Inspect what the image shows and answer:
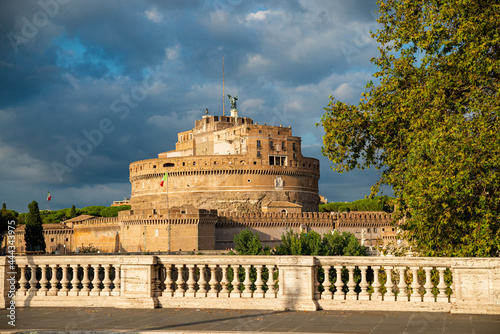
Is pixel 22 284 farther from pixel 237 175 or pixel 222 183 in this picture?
pixel 237 175

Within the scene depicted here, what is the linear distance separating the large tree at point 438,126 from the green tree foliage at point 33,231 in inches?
2702

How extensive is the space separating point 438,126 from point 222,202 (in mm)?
78088

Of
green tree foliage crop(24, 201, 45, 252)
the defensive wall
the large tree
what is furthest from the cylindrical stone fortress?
the large tree

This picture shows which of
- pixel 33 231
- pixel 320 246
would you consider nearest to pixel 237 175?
pixel 33 231

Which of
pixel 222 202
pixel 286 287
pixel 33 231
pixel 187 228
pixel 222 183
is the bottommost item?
pixel 286 287

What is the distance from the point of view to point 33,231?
3152 inches

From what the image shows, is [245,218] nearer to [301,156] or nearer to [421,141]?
[301,156]

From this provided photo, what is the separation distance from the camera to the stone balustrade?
11.2 m

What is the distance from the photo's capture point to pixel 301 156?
99.0 meters

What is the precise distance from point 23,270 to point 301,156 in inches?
3414

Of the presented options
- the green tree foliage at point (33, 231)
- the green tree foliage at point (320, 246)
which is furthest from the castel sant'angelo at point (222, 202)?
the green tree foliage at point (320, 246)

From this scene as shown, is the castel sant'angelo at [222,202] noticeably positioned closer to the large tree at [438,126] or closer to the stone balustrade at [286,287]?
the large tree at [438,126]

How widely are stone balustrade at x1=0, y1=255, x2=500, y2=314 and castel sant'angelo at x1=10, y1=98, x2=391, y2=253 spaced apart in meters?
66.5

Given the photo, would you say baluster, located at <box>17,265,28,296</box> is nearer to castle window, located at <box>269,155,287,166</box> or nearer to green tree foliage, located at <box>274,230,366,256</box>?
green tree foliage, located at <box>274,230,366,256</box>
